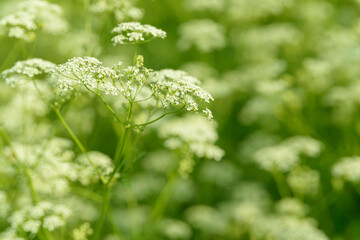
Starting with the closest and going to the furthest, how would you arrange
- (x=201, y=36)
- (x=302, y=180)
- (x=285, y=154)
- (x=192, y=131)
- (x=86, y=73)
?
(x=86, y=73) → (x=192, y=131) → (x=302, y=180) → (x=285, y=154) → (x=201, y=36)

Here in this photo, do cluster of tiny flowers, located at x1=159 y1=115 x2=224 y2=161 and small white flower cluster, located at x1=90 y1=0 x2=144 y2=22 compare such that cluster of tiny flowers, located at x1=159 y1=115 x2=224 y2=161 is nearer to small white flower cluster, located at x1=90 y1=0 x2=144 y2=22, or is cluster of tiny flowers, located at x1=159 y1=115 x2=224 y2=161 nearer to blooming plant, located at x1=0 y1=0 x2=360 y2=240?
blooming plant, located at x1=0 y1=0 x2=360 y2=240

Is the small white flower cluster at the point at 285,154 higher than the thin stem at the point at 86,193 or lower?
higher

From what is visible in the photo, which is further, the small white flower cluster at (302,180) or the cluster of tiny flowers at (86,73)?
the small white flower cluster at (302,180)

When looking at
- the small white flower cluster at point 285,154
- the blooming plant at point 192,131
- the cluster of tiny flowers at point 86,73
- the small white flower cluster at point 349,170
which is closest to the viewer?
the cluster of tiny flowers at point 86,73

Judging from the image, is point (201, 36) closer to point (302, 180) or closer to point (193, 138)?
point (193, 138)

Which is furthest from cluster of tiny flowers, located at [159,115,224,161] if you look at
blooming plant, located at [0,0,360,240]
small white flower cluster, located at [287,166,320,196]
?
small white flower cluster, located at [287,166,320,196]

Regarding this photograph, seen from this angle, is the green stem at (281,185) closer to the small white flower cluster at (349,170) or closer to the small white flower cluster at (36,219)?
the small white flower cluster at (349,170)

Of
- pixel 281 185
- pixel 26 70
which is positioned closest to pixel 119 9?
pixel 26 70

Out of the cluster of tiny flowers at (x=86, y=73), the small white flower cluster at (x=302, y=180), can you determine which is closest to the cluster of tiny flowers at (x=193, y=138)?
the small white flower cluster at (x=302, y=180)

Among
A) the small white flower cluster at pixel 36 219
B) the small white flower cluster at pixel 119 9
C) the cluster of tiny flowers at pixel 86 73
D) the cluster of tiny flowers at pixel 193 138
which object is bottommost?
the small white flower cluster at pixel 36 219

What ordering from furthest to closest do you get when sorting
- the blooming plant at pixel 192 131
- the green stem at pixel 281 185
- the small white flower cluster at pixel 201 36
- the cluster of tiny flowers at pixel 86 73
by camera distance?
the small white flower cluster at pixel 201 36
the green stem at pixel 281 185
the blooming plant at pixel 192 131
the cluster of tiny flowers at pixel 86 73
